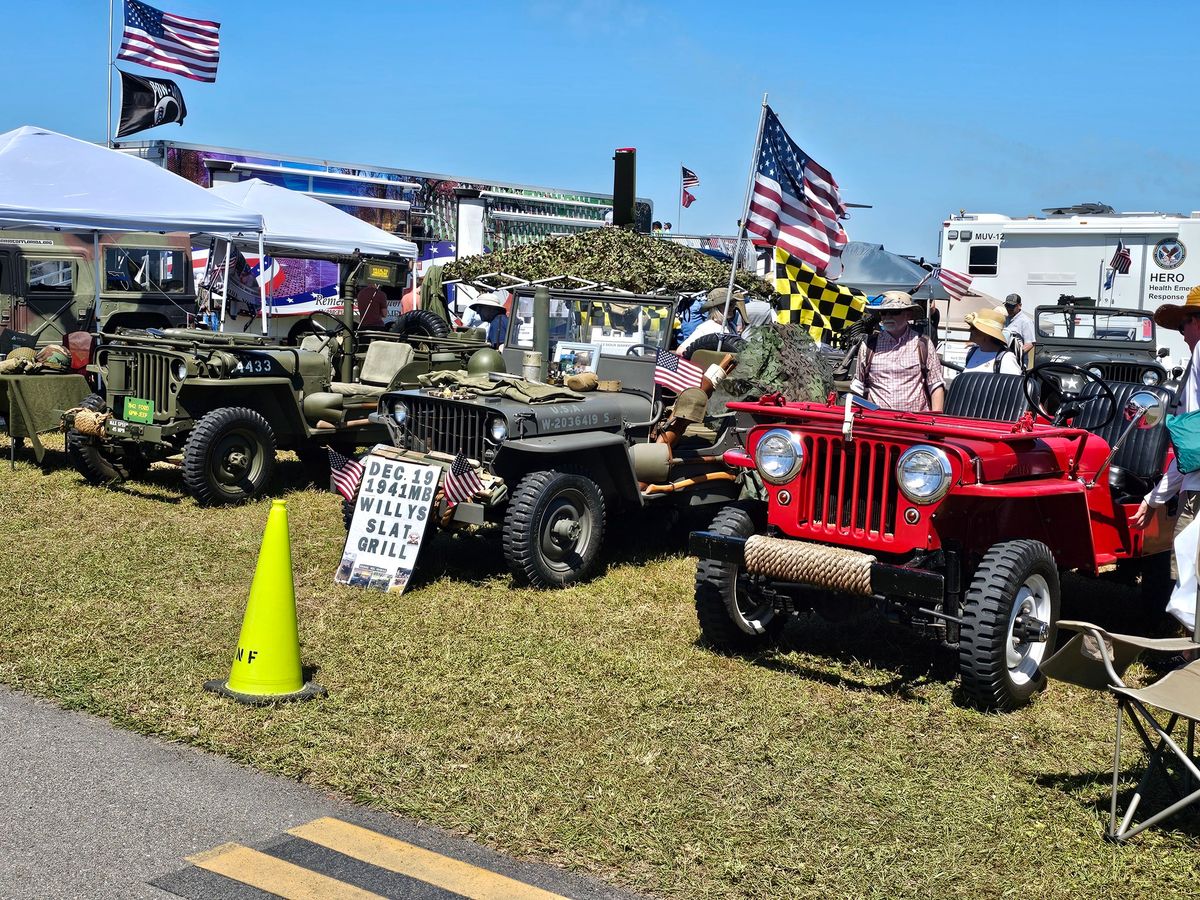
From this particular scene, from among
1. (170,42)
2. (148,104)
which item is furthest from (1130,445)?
(148,104)

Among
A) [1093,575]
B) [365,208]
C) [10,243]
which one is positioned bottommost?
[1093,575]

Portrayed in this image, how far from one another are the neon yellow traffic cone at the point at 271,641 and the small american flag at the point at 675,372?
10.9ft

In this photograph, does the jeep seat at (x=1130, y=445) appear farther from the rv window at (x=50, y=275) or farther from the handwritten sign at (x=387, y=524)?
the rv window at (x=50, y=275)

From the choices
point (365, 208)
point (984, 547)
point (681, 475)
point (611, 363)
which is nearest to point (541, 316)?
point (611, 363)

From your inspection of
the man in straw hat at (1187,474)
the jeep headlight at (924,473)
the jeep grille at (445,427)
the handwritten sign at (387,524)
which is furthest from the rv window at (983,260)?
the jeep headlight at (924,473)

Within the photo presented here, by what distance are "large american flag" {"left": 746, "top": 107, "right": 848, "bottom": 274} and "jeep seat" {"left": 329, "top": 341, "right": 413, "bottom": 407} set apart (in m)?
3.05

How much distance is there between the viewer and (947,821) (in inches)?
156

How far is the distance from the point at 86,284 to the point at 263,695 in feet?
40.1

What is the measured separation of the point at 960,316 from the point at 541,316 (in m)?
11.6

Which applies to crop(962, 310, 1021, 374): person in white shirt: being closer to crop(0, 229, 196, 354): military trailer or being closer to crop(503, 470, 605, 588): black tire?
crop(503, 470, 605, 588): black tire

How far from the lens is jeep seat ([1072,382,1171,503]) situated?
6262mm

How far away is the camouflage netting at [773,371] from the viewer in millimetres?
7914


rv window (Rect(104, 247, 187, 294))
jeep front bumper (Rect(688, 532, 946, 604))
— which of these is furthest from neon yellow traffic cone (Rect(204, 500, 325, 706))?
rv window (Rect(104, 247, 187, 294))

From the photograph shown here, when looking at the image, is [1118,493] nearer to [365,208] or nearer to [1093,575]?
[1093,575]
